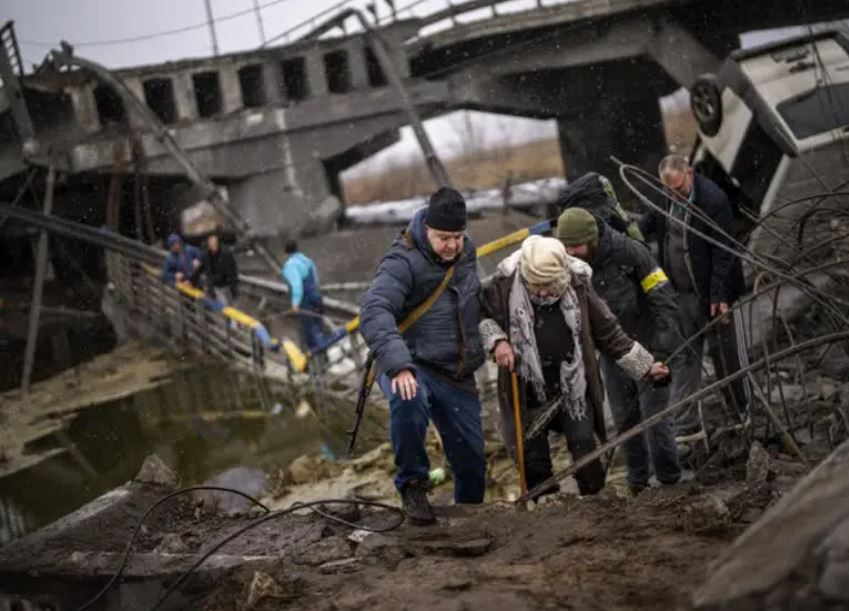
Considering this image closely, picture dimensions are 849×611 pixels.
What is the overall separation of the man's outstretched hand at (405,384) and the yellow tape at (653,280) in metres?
1.78

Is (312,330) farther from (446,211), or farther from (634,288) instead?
(446,211)

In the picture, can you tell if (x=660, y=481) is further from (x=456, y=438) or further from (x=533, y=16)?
(x=533, y=16)

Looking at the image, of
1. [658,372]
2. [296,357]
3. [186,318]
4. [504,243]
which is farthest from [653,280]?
[186,318]

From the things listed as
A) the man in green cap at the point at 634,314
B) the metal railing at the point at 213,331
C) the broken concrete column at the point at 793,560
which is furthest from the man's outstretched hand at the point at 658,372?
the metal railing at the point at 213,331

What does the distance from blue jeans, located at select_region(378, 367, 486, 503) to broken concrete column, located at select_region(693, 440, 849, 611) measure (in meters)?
2.13

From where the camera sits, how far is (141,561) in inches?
163

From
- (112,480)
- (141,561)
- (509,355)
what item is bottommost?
(112,480)

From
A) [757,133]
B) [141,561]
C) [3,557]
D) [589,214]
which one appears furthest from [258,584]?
[757,133]

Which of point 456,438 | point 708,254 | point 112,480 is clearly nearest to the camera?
point 456,438

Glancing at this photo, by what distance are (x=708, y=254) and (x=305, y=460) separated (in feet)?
13.5

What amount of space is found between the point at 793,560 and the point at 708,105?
937cm

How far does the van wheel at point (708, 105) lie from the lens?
10320mm

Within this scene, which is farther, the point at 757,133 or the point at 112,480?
the point at 757,133

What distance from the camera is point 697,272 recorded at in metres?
5.82
